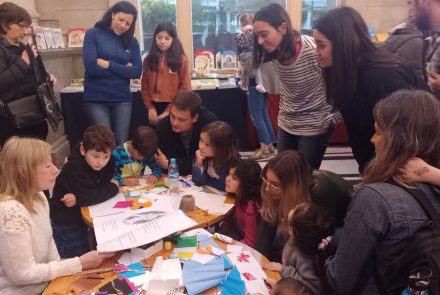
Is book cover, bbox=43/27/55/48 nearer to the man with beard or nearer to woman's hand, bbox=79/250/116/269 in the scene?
woman's hand, bbox=79/250/116/269

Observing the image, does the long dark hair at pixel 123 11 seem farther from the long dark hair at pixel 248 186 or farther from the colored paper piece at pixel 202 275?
the colored paper piece at pixel 202 275

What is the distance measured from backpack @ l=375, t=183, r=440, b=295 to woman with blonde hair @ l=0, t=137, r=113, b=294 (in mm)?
942

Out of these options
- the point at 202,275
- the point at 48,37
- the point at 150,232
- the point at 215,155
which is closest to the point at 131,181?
the point at 215,155

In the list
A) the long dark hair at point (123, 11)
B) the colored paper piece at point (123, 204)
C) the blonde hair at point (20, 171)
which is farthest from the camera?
the long dark hair at point (123, 11)

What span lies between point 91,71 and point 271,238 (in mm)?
2107

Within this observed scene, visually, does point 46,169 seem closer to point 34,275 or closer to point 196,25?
point 34,275

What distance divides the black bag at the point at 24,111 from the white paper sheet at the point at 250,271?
180 cm

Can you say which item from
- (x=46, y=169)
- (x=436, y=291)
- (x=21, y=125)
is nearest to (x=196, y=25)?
(x=21, y=125)

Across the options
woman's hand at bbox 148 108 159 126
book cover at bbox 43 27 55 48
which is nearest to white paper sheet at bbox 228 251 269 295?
woman's hand at bbox 148 108 159 126

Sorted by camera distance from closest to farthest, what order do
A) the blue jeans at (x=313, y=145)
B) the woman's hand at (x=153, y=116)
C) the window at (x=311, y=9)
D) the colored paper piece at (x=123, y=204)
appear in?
1. the colored paper piece at (x=123, y=204)
2. the blue jeans at (x=313, y=145)
3. the woman's hand at (x=153, y=116)
4. the window at (x=311, y=9)

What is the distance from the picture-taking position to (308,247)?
1.51m

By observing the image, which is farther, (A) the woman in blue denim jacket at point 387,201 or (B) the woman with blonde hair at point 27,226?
(B) the woman with blonde hair at point 27,226

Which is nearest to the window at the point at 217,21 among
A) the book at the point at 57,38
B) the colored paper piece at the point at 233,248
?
the book at the point at 57,38

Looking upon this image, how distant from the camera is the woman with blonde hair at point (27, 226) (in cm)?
140
